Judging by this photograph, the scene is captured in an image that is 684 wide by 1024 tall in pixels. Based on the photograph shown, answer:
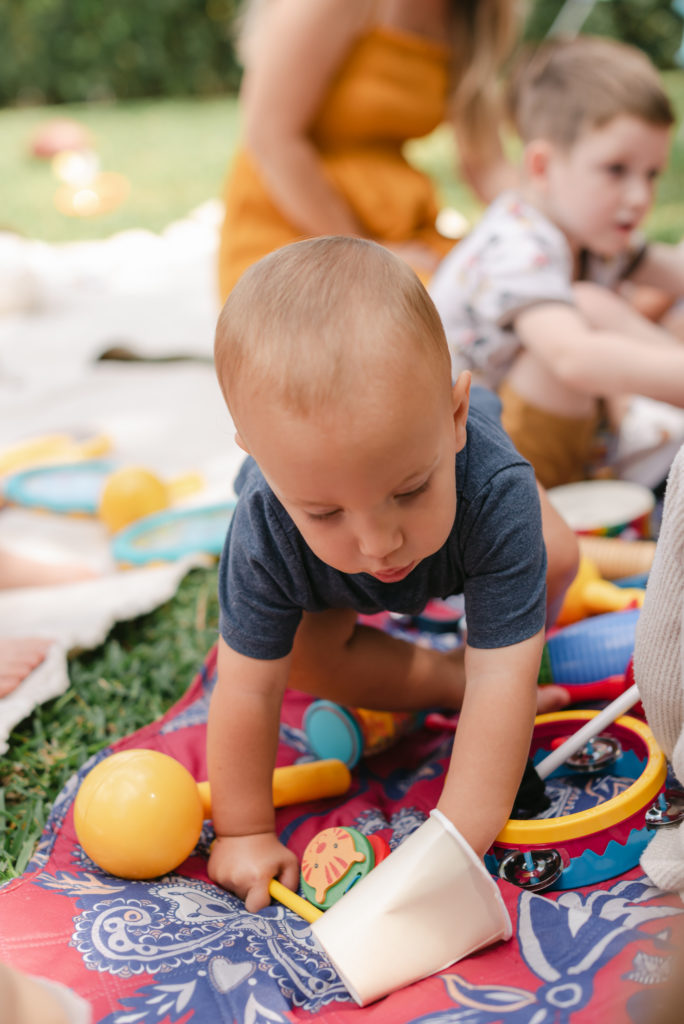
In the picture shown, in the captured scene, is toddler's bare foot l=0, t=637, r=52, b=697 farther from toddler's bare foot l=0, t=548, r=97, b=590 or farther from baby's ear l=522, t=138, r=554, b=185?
baby's ear l=522, t=138, r=554, b=185

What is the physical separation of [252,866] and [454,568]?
34cm

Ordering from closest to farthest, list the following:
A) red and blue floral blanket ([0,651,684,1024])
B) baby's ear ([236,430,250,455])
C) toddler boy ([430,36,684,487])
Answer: red and blue floral blanket ([0,651,684,1024]), baby's ear ([236,430,250,455]), toddler boy ([430,36,684,487])

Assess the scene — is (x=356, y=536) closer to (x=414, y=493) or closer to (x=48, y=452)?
(x=414, y=493)

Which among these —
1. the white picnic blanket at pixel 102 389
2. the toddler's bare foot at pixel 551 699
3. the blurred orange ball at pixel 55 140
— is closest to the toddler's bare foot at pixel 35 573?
the white picnic blanket at pixel 102 389

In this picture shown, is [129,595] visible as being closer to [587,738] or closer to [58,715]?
[58,715]

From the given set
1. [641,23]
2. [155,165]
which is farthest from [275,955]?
[641,23]

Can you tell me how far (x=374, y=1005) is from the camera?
2.49ft

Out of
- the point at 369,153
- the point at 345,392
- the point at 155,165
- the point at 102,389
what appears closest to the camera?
the point at 345,392

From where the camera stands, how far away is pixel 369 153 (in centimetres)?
224

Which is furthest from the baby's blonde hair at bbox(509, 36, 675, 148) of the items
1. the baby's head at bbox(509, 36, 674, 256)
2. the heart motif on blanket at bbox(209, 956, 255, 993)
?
the heart motif on blanket at bbox(209, 956, 255, 993)

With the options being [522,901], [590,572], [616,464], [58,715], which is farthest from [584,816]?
[616,464]

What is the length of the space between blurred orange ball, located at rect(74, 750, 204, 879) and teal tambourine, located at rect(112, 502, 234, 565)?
2.11 feet

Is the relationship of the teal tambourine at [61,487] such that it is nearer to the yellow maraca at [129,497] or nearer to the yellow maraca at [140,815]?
the yellow maraca at [129,497]

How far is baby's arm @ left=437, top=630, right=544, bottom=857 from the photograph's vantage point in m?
0.88
